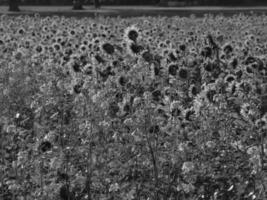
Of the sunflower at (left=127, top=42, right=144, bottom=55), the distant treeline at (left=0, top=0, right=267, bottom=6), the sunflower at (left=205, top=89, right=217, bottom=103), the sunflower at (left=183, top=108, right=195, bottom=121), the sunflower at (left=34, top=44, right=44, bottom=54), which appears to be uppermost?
the sunflower at (left=127, top=42, right=144, bottom=55)

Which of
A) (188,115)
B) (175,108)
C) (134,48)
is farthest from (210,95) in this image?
(134,48)

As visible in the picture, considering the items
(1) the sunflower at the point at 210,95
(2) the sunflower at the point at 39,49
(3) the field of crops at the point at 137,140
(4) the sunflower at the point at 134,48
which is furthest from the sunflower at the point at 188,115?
(2) the sunflower at the point at 39,49

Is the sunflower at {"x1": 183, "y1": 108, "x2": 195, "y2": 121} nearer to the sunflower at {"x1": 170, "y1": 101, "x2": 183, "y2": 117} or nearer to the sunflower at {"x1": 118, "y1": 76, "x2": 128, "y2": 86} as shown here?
the sunflower at {"x1": 170, "y1": 101, "x2": 183, "y2": 117}

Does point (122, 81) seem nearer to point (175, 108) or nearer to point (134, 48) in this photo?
point (134, 48)

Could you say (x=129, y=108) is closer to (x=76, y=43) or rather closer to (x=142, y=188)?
(x=142, y=188)

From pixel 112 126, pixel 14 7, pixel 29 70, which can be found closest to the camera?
pixel 112 126

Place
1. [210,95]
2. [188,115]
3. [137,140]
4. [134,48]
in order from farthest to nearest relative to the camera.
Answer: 1. [134,48]
2. [210,95]
3. [188,115]
4. [137,140]

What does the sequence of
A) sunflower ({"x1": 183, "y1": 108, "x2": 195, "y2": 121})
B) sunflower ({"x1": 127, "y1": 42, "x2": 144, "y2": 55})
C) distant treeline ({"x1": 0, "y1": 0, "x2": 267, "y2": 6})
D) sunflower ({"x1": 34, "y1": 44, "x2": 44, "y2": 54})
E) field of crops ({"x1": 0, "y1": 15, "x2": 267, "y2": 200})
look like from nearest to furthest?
field of crops ({"x1": 0, "y1": 15, "x2": 267, "y2": 200}) → sunflower ({"x1": 183, "y1": 108, "x2": 195, "y2": 121}) → sunflower ({"x1": 127, "y1": 42, "x2": 144, "y2": 55}) → sunflower ({"x1": 34, "y1": 44, "x2": 44, "y2": 54}) → distant treeline ({"x1": 0, "y1": 0, "x2": 267, "y2": 6})

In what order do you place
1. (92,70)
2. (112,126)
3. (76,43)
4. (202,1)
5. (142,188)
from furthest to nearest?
1. (202,1)
2. (76,43)
3. (92,70)
4. (112,126)
5. (142,188)

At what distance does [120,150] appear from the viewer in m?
5.04

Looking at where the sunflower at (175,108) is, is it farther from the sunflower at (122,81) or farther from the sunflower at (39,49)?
the sunflower at (39,49)

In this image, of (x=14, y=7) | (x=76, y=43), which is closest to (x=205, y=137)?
(x=76, y=43)

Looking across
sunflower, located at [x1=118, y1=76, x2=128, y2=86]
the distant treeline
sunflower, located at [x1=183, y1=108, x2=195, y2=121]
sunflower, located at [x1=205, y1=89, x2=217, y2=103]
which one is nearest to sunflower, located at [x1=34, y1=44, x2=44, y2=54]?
sunflower, located at [x1=118, y1=76, x2=128, y2=86]

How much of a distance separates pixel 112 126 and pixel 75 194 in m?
0.79
